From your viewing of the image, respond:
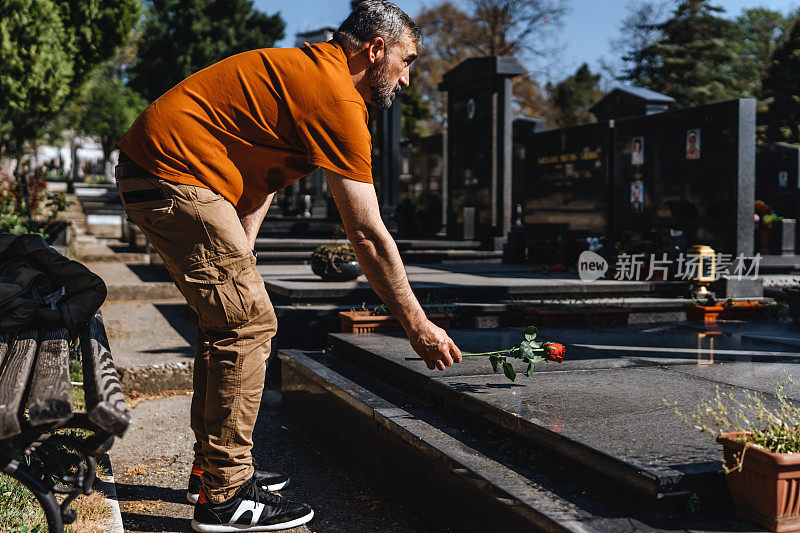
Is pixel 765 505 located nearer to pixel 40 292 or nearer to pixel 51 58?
pixel 40 292

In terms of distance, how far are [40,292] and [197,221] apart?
0.79 meters

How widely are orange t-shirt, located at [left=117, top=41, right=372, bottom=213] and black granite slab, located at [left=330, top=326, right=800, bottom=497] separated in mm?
1234

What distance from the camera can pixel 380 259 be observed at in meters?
2.69

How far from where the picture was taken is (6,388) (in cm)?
215

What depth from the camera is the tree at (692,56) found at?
39.9 m

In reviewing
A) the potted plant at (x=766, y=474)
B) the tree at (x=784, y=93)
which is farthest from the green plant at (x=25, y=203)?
the tree at (x=784, y=93)

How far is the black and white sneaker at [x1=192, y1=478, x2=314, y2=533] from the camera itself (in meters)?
2.98

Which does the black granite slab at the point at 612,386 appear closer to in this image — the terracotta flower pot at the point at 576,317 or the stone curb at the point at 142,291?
the terracotta flower pot at the point at 576,317

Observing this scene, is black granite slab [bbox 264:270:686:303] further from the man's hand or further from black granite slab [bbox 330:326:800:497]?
the man's hand

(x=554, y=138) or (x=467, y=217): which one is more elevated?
(x=554, y=138)

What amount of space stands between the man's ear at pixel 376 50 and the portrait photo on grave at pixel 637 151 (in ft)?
32.1

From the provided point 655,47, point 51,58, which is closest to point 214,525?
point 51,58

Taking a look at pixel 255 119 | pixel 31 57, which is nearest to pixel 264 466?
pixel 255 119

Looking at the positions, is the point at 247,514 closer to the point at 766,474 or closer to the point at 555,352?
the point at 555,352
